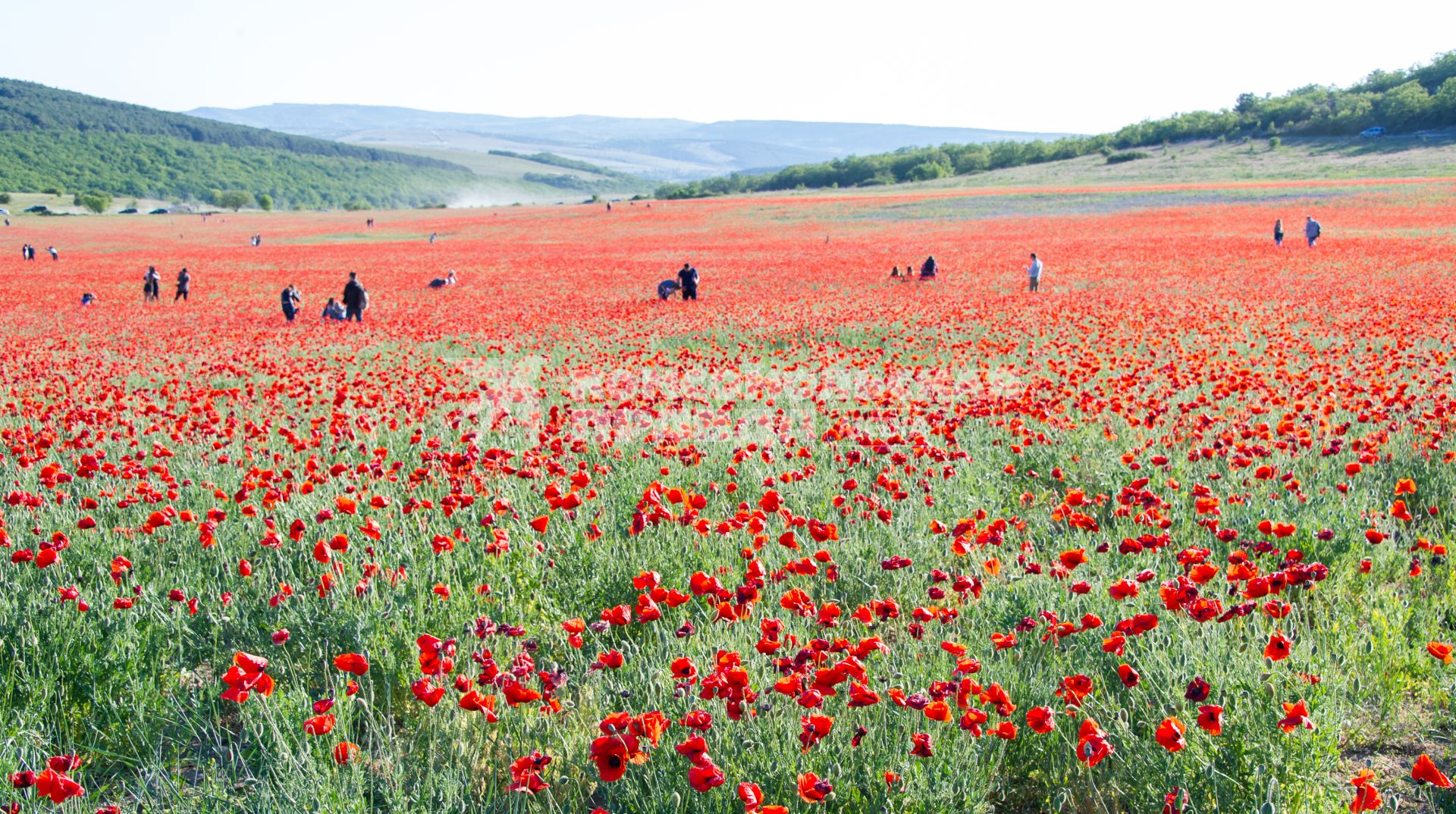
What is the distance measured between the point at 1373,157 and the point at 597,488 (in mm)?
83158

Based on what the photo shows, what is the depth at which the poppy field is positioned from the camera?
285cm

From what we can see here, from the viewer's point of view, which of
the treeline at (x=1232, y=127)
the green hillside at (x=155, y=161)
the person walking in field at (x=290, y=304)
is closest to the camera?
the person walking in field at (x=290, y=304)

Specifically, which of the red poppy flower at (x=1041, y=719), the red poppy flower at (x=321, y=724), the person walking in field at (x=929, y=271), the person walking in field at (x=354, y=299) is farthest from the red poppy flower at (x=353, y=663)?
the person walking in field at (x=929, y=271)

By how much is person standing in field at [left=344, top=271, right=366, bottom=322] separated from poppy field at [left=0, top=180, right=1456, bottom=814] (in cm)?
784

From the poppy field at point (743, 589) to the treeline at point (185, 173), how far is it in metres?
140

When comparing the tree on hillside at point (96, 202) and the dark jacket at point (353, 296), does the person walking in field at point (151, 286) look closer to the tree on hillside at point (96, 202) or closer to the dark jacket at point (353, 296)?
the dark jacket at point (353, 296)

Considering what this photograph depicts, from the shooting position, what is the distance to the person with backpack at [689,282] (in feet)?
70.3

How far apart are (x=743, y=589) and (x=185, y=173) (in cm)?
18071

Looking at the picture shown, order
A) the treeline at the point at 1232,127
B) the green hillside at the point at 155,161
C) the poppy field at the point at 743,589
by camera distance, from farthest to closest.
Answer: the green hillside at the point at 155,161 → the treeline at the point at 1232,127 → the poppy field at the point at 743,589

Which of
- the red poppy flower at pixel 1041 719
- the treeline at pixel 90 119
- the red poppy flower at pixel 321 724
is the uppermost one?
the treeline at pixel 90 119

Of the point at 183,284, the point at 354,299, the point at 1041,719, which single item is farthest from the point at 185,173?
the point at 1041,719

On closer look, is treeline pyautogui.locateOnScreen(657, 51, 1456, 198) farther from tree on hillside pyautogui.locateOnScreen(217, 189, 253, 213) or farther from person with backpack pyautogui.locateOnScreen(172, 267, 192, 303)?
person with backpack pyautogui.locateOnScreen(172, 267, 192, 303)

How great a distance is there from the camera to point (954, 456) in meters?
6.19

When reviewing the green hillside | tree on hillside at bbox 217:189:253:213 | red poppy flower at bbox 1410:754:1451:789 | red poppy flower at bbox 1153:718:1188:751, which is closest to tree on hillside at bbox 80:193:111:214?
tree on hillside at bbox 217:189:253:213
